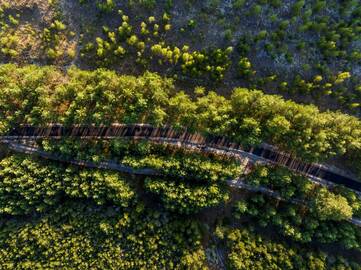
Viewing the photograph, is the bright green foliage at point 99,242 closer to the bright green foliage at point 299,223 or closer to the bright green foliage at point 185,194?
the bright green foliage at point 185,194

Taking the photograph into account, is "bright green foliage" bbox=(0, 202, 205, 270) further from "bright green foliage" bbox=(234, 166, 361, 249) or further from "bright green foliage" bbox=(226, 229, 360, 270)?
"bright green foliage" bbox=(234, 166, 361, 249)

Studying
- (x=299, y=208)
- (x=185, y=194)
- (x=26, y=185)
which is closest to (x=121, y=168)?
(x=185, y=194)

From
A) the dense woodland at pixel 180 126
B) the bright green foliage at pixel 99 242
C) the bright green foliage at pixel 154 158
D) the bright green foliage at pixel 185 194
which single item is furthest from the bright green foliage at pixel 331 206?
the bright green foliage at pixel 99 242

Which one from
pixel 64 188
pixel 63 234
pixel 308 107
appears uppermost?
pixel 308 107

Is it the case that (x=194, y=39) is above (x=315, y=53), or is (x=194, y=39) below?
below

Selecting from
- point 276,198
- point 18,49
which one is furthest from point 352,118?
point 18,49

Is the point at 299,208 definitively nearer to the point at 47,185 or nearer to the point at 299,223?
the point at 299,223

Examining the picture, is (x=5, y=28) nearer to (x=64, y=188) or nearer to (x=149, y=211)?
(x=64, y=188)
